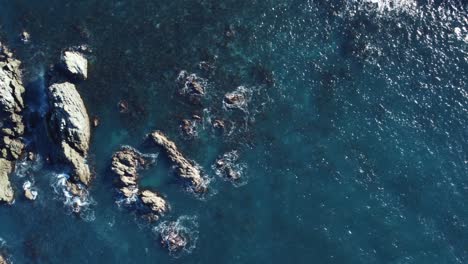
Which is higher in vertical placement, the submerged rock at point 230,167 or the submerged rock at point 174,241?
the submerged rock at point 230,167

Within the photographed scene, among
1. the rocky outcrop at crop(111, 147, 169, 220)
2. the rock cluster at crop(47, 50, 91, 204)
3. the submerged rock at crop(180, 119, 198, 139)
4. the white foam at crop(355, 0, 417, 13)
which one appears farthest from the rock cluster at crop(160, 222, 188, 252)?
the white foam at crop(355, 0, 417, 13)

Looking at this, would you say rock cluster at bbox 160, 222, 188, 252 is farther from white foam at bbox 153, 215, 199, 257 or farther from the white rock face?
the white rock face

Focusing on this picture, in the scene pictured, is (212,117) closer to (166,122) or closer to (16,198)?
(166,122)

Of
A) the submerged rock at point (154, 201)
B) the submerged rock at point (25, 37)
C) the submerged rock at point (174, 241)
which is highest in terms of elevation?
the submerged rock at point (25, 37)

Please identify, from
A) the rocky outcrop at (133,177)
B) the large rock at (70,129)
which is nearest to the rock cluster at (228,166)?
the rocky outcrop at (133,177)

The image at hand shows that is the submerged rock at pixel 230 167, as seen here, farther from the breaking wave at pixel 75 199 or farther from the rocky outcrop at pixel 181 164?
the breaking wave at pixel 75 199

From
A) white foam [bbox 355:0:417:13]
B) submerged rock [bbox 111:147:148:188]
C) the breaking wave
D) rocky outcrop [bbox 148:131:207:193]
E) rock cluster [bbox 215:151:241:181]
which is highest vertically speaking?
white foam [bbox 355:0:417:13]

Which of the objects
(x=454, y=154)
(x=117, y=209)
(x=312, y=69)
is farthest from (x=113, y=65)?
(x=454, y=154)

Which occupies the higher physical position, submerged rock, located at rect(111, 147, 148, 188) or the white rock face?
the white rock face
